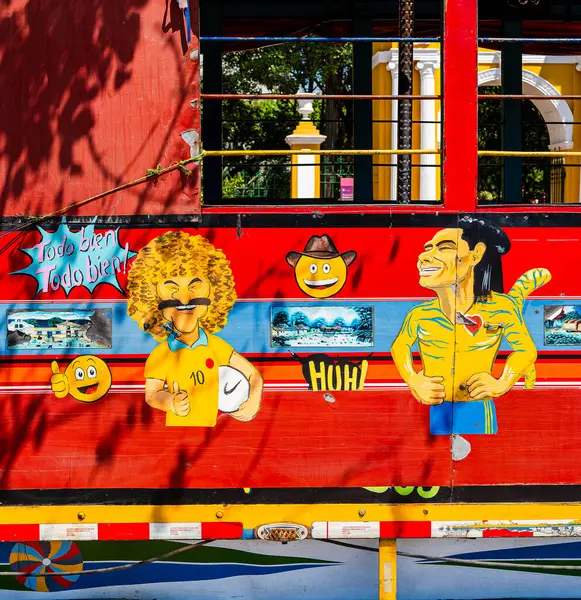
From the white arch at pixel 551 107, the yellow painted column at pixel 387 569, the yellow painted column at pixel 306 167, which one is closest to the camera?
the yellow painted column at pixel 387 569

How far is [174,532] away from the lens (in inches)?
142

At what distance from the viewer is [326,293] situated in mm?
3576

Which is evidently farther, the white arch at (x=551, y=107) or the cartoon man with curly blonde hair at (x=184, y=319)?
the white arch at (x=551, y=107)

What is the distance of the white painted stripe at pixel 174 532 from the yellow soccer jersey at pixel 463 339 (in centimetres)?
117

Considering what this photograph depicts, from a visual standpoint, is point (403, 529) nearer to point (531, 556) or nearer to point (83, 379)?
point (531, 556)

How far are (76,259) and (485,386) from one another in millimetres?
1868

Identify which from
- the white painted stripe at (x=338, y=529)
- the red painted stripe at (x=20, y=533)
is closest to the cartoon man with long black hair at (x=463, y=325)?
the white painted stripe at (x=338, y=529)

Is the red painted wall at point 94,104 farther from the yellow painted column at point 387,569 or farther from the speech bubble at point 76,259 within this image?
the yellow painted column at point 387,569

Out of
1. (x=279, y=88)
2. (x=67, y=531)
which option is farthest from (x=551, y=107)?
(x=67, y=531)

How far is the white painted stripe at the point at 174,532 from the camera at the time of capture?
361cm

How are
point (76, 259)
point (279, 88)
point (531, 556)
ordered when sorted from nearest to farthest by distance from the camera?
1. point (76, 259)
2. point (531, 556)
3. point (279, 88)

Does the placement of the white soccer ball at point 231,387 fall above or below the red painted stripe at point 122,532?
above

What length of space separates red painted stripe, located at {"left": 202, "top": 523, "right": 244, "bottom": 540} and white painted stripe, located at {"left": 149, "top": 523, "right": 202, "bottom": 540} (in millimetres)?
28

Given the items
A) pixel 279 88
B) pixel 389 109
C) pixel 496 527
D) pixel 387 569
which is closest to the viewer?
pixel 496 527
